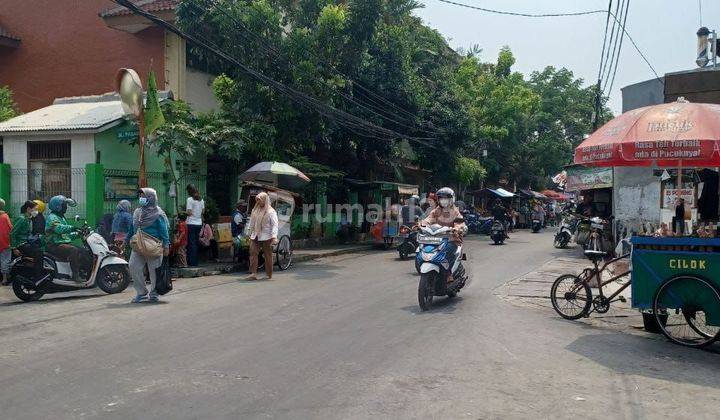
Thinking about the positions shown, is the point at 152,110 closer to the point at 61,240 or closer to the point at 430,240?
the point at 61,240

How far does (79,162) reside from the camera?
1491 cm

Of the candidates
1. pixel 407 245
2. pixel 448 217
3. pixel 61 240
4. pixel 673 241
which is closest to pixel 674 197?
pixel 407 245

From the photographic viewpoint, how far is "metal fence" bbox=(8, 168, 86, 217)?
14.1m

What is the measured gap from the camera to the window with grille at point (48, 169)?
1445 cm

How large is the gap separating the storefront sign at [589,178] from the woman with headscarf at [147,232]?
17.6 meters

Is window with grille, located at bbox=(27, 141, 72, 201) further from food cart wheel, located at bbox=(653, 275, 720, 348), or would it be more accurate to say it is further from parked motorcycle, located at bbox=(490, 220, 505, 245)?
parked motorcycle, located at bbox=(490, 220, 505, 245)

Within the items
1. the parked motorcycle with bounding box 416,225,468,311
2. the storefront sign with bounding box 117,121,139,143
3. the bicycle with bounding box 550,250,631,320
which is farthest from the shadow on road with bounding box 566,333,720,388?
the storefront sign with bounding box 117,121,139,143

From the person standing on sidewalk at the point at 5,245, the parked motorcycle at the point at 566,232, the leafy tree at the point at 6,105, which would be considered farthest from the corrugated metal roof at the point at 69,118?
the parked motorcycle at the point at 566,232

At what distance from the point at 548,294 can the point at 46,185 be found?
1185cm

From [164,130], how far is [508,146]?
30.0 metres

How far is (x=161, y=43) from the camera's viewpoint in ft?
59.7

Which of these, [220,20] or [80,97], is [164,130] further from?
[80,97]

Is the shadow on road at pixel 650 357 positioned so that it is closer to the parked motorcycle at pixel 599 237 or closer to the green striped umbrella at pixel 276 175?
the green striped umbrella at pixel 276 175

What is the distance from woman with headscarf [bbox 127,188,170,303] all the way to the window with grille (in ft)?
18.0
